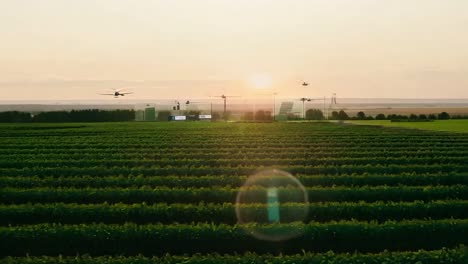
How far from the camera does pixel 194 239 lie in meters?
9.32

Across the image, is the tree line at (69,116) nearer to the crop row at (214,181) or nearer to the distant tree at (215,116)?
the distant tree at (215,116)

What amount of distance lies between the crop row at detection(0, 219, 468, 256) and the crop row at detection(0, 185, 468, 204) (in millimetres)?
3450

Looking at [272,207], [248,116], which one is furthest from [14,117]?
[272,207]

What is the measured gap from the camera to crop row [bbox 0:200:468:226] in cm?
1101

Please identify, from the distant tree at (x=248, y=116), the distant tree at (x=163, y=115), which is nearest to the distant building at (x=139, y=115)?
the distant tree at (x=163, y=115)

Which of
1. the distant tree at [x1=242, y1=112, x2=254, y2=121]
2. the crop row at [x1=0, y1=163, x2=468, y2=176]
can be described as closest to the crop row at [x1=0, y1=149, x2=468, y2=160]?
the crop row at [x1=0, y1=163, x2=468, y2=176]

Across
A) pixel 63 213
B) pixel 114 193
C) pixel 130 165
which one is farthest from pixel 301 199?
pixel 130 165

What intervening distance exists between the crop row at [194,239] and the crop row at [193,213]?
52.7 inches

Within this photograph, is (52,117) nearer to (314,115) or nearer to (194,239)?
(314,115)

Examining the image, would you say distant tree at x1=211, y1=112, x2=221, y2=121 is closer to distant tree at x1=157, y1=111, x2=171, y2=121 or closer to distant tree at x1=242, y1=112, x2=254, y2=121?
distant tree at x1=242, y1=112, x2=254, y2=121

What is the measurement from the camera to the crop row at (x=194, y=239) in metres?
9.30

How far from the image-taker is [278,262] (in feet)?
25.2

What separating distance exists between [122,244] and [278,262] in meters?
3.30

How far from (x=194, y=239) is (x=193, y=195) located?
12.6ft
